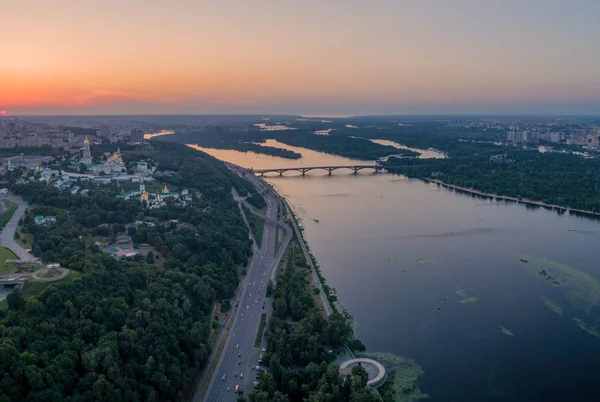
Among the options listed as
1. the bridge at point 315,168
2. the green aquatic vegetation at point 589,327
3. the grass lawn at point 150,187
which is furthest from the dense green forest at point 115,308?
the bridge at point 315,168

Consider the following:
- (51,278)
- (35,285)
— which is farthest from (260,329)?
(35,285)

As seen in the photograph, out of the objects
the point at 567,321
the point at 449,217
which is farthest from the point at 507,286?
the point at 449,217

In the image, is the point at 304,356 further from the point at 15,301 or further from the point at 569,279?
the point at 569,279

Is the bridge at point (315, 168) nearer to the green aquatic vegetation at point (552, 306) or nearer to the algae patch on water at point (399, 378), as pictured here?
the green aquatic vegetation at point (552, 306)

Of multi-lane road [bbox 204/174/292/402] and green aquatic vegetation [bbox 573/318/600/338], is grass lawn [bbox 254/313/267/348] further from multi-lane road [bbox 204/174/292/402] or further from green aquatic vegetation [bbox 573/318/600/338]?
green aquatic vegetation [bbox 573/318/600/338]

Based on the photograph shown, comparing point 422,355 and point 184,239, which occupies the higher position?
point 184,239

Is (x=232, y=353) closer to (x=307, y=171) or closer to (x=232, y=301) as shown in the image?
(x=232, y=301)
